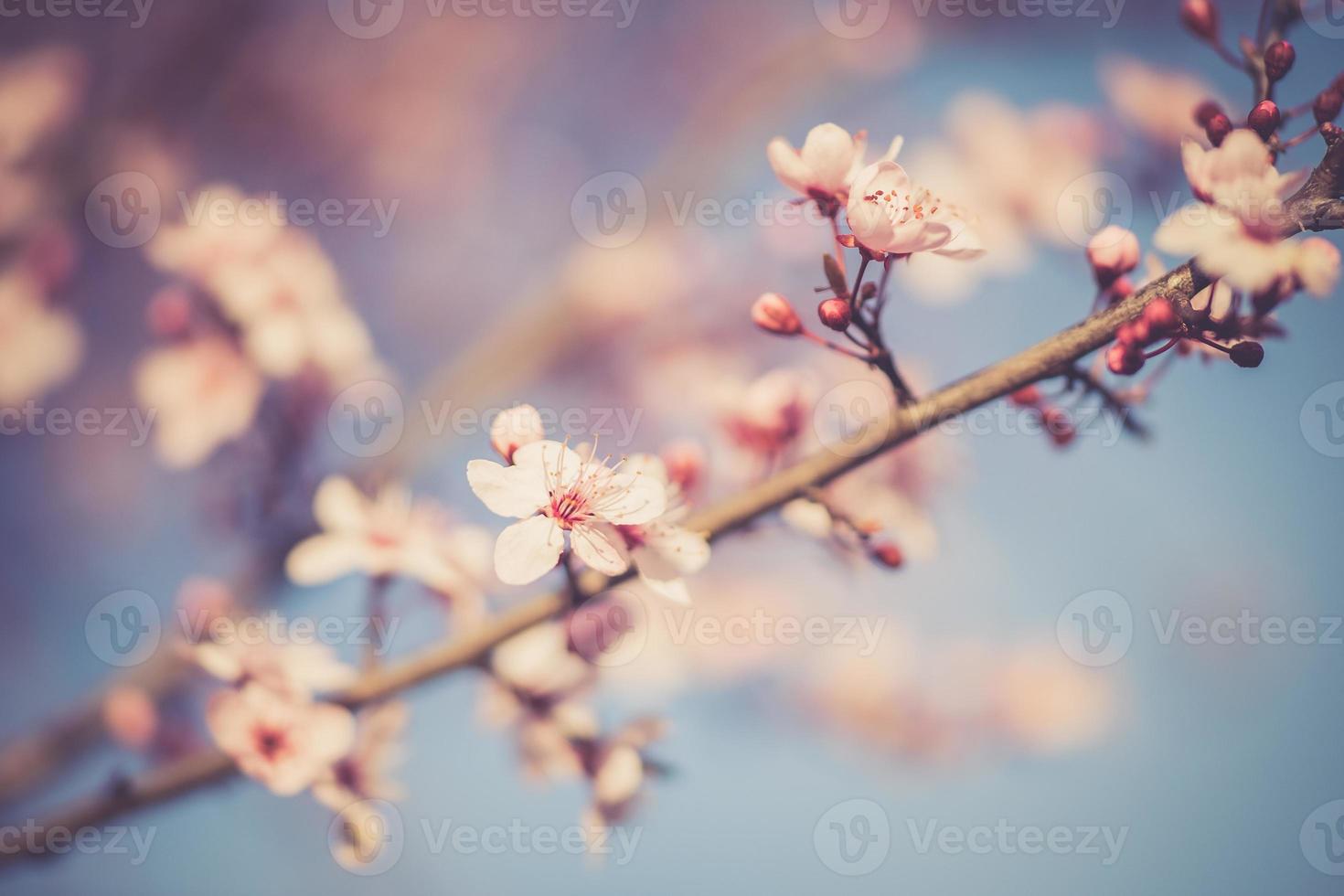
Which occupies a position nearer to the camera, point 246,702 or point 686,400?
point 246,702

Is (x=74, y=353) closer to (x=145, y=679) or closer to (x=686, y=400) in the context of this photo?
(x=145, y=679)

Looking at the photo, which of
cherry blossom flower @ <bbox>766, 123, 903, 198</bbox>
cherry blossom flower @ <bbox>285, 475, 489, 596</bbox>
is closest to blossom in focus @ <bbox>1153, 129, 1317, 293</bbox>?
cherry blossom flower @ <bbox>766, 123, 903, 198</bbox>

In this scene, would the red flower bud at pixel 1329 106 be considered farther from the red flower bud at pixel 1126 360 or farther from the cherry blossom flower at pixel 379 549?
the cherry blossom flower at pixel 379 549

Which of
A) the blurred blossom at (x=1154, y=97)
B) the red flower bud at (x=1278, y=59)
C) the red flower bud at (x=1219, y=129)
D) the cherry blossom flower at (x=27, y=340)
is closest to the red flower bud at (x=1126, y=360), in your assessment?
the red flower bud at (x=1219, y=129)

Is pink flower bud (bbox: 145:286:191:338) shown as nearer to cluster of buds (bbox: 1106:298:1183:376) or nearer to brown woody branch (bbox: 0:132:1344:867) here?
brown woody branch (bbox: 0:132:1344:867)

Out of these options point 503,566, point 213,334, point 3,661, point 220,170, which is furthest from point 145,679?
point 3,661
